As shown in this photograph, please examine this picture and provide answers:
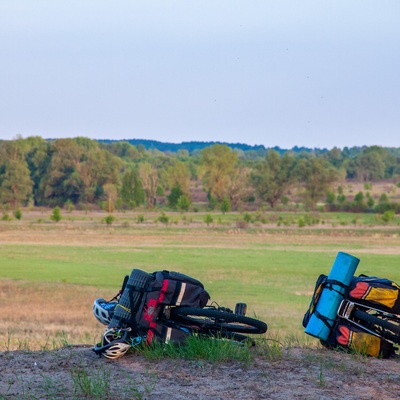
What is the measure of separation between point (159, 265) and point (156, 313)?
31.3 meters

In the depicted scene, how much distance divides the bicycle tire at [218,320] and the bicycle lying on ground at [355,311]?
50cm

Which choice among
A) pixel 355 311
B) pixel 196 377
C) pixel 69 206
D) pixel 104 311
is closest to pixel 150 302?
pixel 104 311

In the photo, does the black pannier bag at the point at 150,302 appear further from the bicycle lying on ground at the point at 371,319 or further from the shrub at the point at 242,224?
the shrub at the point at 242,224

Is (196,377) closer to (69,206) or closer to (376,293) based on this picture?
(376,293)

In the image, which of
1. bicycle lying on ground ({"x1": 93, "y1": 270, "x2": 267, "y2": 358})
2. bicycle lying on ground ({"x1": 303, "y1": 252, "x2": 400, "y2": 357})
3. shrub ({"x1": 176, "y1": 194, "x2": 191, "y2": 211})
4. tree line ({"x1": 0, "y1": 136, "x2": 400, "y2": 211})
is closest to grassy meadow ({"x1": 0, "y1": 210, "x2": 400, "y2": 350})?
bicycle lying on ground ({"x1": 93, "y1": 270, "x2": 267, "y2": 358})

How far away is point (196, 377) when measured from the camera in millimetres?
5578

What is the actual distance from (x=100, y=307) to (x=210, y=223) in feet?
248

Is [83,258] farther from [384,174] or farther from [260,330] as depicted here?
[384,174]

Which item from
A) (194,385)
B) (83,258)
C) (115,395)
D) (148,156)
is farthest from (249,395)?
(148,156)

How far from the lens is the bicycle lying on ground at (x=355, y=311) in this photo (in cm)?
647

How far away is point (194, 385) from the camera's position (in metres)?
5.38

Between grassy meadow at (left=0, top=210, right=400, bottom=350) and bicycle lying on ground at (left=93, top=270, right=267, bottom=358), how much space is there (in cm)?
99

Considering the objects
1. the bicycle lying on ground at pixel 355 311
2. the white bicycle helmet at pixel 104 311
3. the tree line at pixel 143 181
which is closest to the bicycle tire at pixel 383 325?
the bicycle lying on ground at pixel 355 311

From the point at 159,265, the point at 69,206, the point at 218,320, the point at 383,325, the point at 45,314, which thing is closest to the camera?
the point at 383,325
